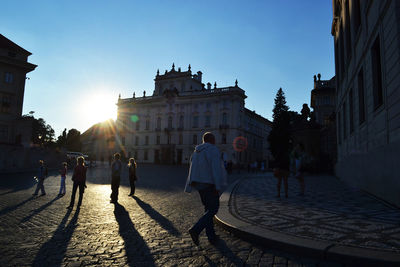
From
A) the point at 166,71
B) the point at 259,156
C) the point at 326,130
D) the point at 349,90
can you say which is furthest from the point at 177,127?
the point at 349,90

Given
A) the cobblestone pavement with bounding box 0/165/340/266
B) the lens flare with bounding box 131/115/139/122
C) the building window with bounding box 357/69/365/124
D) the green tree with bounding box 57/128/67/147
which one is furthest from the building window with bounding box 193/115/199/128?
the green tree with bounding box 57/128/67/147

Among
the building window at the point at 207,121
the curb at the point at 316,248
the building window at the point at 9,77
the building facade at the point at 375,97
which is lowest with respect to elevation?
the curb at the point at 316,248

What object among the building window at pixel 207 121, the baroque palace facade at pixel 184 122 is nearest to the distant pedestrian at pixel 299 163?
the baroque palace facade at pixel 184 122

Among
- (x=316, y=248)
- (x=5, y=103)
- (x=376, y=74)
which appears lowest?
(x=316, y=248)

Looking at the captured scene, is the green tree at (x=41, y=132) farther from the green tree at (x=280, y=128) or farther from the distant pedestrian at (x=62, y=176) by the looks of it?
the distant pedestrian at (x=62, y=176)

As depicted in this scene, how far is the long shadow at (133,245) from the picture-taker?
3.64 metres

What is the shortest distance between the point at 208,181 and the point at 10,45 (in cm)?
3798

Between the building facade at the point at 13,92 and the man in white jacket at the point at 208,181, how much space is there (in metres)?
33.9

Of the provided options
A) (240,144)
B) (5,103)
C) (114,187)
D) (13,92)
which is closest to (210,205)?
(114,187)

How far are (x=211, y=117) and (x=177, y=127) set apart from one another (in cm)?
796

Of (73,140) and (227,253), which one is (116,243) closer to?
(227,253)

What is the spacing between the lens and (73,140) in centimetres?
9425

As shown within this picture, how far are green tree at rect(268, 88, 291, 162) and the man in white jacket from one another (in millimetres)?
41177

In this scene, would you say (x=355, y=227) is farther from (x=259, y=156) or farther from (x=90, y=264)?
(x=259, y=156)
